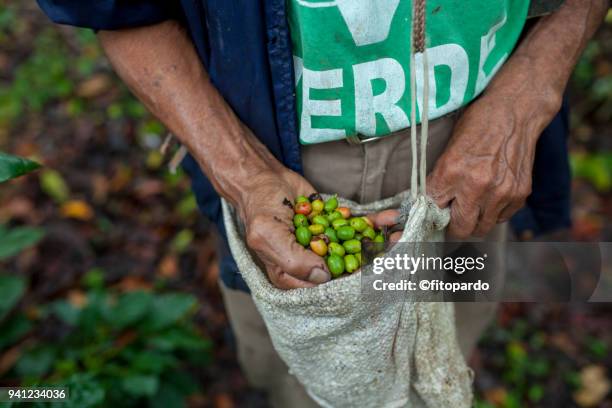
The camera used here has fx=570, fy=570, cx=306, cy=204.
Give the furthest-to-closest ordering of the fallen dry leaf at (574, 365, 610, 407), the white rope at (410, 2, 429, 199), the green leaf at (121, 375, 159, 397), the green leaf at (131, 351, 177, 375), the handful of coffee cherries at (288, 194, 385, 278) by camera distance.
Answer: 1. the fallen dry leaf at (574, 365, 610, 407)
2. the green leaf at (131, 351, 177, 375)
3. the green leaf at (121, 375, 159, 397)
4. the handful of coffee cherries at (288, 194, 385, 278)
5. the white rope at (410, 2, 429, 199)

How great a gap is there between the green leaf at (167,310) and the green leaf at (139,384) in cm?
26

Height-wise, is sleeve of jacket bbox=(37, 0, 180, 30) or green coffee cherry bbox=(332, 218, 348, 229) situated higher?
sleeve of jacket bbox=(37, 0, 180, 30)

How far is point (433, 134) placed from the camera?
150cm

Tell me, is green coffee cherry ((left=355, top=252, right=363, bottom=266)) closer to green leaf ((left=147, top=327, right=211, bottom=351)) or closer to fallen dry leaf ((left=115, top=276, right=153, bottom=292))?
green leaf ((left=147, top=327, right=211, bottom=351))

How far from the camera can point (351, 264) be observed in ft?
4.07

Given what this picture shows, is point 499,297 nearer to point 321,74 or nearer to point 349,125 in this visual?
point 349,125

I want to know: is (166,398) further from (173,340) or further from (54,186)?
(54,186)

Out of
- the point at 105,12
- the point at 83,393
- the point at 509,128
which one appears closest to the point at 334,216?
the point at 509,128

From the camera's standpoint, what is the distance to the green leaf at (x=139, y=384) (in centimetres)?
190

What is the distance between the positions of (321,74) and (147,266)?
72.8 inches

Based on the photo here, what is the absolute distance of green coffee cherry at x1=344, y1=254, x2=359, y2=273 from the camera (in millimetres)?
1241

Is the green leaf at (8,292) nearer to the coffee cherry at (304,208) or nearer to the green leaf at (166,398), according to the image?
the green leaf at (166,398)

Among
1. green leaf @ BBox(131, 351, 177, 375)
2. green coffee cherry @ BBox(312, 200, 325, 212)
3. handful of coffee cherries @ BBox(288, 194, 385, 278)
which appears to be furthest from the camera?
green leaf @ BBox(131, 351, 177, 375)

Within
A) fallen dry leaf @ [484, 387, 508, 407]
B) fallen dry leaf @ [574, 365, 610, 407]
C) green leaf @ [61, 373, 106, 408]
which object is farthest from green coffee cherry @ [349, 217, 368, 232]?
fallen dry leaf @ [574, 365, 610, 407]
